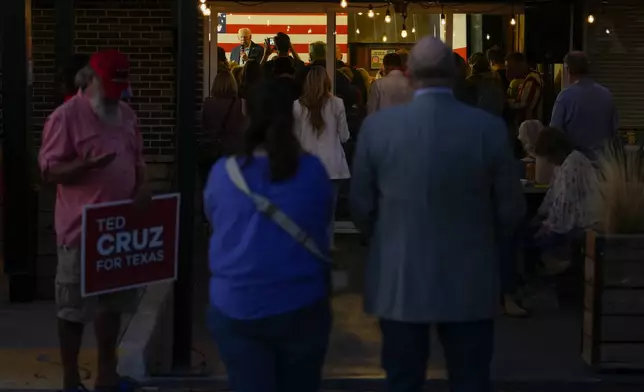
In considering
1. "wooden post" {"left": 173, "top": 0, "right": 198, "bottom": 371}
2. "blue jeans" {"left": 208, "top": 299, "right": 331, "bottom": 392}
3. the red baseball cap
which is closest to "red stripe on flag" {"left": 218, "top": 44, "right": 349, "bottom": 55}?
"wooden post" {"left": 173, "top": 0, "right": 198, "bottom": 371}

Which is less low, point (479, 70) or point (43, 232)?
point (479, 70)

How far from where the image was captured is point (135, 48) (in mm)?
11555

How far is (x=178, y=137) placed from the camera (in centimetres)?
645

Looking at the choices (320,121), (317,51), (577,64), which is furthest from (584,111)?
(317,51)

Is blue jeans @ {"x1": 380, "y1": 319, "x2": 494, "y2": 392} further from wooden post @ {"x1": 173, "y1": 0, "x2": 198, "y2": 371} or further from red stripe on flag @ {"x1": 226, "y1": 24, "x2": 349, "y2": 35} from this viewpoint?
red stripe on flag @ {"x1": 226, "y1": 24, "x2": 349, "y2": 35}

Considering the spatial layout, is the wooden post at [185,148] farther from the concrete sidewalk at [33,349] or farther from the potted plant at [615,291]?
the potted plant at [615,291]

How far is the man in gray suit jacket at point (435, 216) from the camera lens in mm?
4375

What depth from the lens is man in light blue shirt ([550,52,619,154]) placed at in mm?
9469

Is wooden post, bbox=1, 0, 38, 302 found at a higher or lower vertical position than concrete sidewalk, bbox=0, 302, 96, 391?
higher

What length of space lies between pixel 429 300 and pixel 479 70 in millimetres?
6204

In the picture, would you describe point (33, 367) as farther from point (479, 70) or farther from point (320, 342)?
point (479, 70)

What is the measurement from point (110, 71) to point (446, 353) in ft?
7.49

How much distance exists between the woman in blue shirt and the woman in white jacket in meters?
4.95

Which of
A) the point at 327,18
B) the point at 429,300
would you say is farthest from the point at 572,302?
the point at 327,18
